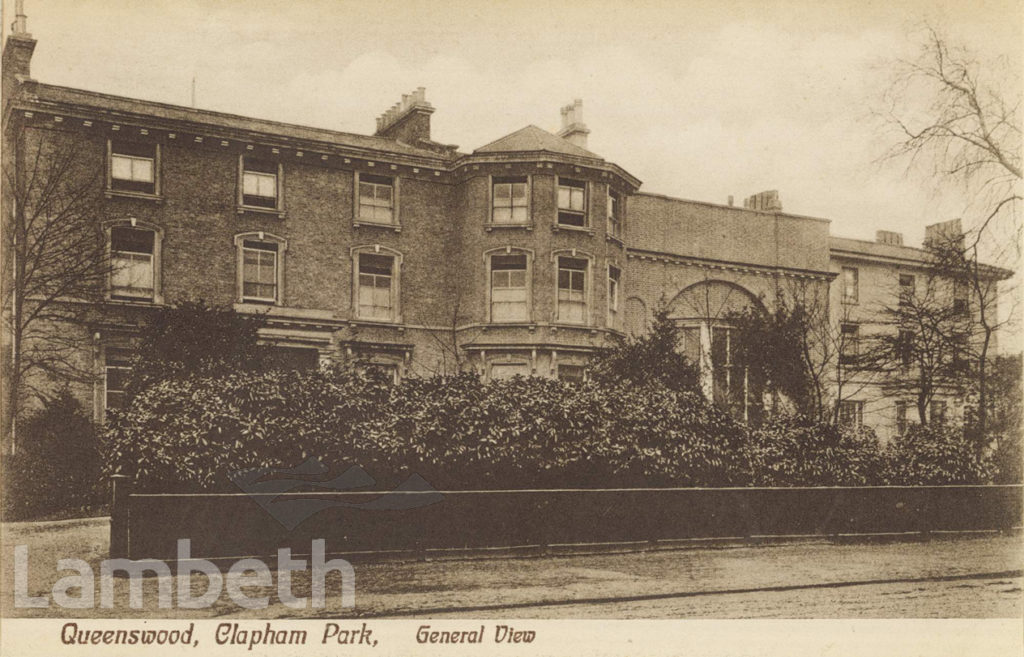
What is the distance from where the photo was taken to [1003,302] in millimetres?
13273

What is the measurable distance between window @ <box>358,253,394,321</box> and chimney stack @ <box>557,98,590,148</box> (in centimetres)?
603

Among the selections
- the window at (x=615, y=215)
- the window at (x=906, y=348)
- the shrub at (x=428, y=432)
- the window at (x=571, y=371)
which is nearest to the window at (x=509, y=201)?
the window at (x=615, y=215)

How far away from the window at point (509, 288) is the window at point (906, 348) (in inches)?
401

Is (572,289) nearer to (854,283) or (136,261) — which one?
(854,283)

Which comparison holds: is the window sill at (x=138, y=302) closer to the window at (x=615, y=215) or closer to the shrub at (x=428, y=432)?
the shrub at (x=428, y=432)

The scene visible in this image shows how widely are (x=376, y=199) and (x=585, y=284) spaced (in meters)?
6.40

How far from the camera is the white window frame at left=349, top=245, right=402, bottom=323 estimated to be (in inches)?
936

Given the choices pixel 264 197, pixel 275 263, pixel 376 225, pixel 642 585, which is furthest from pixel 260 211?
pixel 642 585

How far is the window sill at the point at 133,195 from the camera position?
18.1 m
